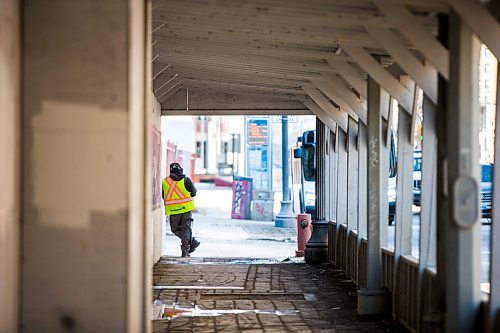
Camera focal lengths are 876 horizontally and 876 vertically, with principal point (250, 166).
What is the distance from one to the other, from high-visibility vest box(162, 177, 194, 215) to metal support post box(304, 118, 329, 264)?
109 inches

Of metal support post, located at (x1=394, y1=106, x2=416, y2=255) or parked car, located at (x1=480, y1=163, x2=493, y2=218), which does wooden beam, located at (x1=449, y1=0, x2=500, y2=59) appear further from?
parked car, located at (x1=480, y1=163, x2=493, y2=218)

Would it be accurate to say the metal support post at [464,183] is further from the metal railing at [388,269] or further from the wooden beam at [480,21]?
the metal railing at [388,269]

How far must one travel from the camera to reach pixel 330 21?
9.93m

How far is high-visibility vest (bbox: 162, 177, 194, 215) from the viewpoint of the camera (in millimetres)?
18734

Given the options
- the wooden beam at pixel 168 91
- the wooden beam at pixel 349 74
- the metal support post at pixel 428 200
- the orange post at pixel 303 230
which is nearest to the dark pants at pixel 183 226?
the orange post at pixel 303 230

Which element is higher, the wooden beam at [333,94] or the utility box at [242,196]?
the wooden beam at [333,94]

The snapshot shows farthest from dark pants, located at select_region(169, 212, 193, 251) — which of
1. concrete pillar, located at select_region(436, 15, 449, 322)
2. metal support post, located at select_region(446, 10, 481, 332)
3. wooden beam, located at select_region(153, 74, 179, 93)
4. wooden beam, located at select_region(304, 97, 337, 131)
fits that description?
metal support post, located at select_region(446, 10, 481, 332)

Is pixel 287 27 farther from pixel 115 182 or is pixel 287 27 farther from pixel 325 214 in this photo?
pixel 325 214

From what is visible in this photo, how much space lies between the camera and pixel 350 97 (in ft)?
44.2

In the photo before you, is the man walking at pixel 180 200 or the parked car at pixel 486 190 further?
the parked car at pixel 486 190

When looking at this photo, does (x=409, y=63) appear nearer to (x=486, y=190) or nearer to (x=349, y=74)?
(x=349, y=74)

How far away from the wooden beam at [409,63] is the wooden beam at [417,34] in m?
0.72

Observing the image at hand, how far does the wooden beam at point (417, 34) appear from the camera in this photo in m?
8.33

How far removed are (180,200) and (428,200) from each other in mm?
9568
